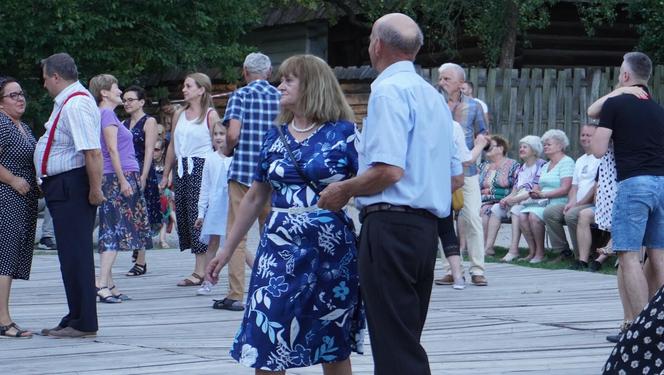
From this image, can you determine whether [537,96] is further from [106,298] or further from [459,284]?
[106,298]

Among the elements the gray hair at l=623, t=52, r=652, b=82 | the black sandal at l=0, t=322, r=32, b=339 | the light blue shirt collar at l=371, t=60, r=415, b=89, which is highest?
the light blue shirt collar at l=371, t=60, r=415, b=89

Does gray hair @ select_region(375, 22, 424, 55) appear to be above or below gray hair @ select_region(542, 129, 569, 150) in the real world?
above

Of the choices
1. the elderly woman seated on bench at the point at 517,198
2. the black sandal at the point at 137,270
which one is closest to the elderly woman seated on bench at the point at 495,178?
the elderly woman seated on bench at the point at 517,198

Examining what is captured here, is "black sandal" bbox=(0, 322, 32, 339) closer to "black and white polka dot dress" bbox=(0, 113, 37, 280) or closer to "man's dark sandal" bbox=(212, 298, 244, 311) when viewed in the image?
"black and white polka dot dress" bbox=(0, 113, 37, 280)

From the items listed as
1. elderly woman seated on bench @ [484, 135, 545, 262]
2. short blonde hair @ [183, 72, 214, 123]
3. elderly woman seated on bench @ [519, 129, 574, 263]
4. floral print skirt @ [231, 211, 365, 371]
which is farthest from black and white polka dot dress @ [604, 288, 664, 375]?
elderly woman seated on bench @ [484, 135, 545, 262]

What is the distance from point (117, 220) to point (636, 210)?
4.66 metres

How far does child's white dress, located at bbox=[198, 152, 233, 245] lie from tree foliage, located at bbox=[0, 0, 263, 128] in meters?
10.0

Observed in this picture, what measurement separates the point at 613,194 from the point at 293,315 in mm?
3559

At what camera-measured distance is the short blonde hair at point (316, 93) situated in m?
6.10

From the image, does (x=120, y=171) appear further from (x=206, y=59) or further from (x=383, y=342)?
(x=206, y=59)

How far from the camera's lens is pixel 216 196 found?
36.8ft

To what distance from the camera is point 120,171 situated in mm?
11125

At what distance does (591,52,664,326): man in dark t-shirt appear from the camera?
8.39m

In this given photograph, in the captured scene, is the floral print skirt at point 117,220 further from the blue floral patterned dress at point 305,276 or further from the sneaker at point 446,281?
the blue floral patterned dress at point 305,276
